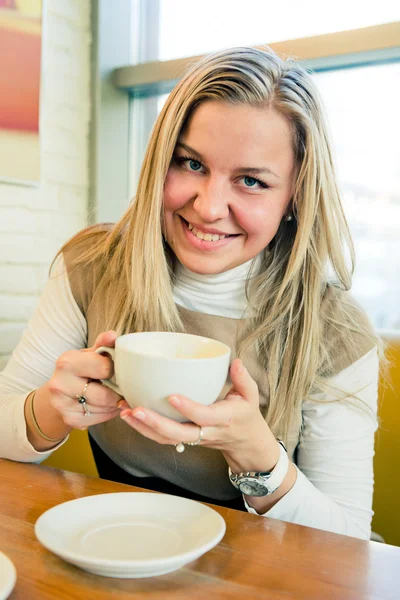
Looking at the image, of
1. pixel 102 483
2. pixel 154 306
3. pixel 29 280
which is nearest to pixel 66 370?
pixel 102 483

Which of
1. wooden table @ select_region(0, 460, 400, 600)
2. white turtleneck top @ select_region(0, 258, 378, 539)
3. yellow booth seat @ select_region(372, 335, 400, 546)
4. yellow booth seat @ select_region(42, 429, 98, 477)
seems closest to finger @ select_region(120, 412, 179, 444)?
wooden table @ select_region(0, 460, 400, 600)

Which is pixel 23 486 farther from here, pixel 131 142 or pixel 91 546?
pixel 131 142

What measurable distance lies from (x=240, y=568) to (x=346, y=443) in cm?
49

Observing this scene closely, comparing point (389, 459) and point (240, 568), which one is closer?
point (240, 568)

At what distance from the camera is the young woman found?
0.97 m

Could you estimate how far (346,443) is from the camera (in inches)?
39.8

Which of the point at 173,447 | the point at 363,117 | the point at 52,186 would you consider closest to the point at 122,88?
the point at 52,186

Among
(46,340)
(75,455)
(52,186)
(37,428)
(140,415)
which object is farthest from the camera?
(52,186)

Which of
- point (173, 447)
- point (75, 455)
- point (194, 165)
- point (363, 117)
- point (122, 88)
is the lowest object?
point (75, 455)

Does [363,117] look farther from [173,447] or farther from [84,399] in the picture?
[84,399]

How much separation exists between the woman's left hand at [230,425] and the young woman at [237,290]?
0.39 feet

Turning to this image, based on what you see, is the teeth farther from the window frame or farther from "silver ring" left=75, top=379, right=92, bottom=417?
the window frame

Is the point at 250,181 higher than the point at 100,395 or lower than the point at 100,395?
higher

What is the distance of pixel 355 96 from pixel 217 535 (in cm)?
174
